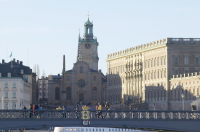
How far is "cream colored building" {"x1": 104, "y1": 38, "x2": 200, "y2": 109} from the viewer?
151 meters

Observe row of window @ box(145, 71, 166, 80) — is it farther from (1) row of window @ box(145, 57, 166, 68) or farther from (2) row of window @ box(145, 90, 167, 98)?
(2) row of window @ box(145, 90, 167, 98)

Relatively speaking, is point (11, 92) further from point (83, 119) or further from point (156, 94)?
point (83, 119)

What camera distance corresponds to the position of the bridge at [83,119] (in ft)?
226

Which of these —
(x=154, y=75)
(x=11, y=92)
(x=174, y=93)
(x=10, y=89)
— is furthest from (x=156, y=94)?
(x=10, y=89)

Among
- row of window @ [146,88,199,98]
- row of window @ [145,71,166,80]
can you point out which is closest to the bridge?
row of window @ [146,88,199,98]

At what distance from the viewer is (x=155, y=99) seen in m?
158

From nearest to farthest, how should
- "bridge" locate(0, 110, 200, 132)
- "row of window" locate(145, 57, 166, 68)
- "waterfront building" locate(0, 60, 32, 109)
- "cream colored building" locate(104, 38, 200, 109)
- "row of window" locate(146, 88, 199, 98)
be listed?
1. "bridge" locate(0, 110, 200, 132)
2. "row of window" locate(146, 88, 199, 98)
3. "waterfront building" locate(0, 60, 32, 109)
4. "cream colored building" locate(104, 38, 200, 109)
5. "row of window" locate(145, 57, 166, 68)

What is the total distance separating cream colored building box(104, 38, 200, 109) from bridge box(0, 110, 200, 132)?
247 ft

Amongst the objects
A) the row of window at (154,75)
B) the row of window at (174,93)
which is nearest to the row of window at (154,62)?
the row of window at (154,75)

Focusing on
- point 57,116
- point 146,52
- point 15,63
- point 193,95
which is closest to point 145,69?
point 146,52

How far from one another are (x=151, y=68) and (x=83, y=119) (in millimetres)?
92633

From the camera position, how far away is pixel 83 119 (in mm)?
69938

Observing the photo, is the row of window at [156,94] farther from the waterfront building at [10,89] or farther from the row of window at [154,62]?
the waterfront building at [10,89]

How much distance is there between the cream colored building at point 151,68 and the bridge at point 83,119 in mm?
75340
